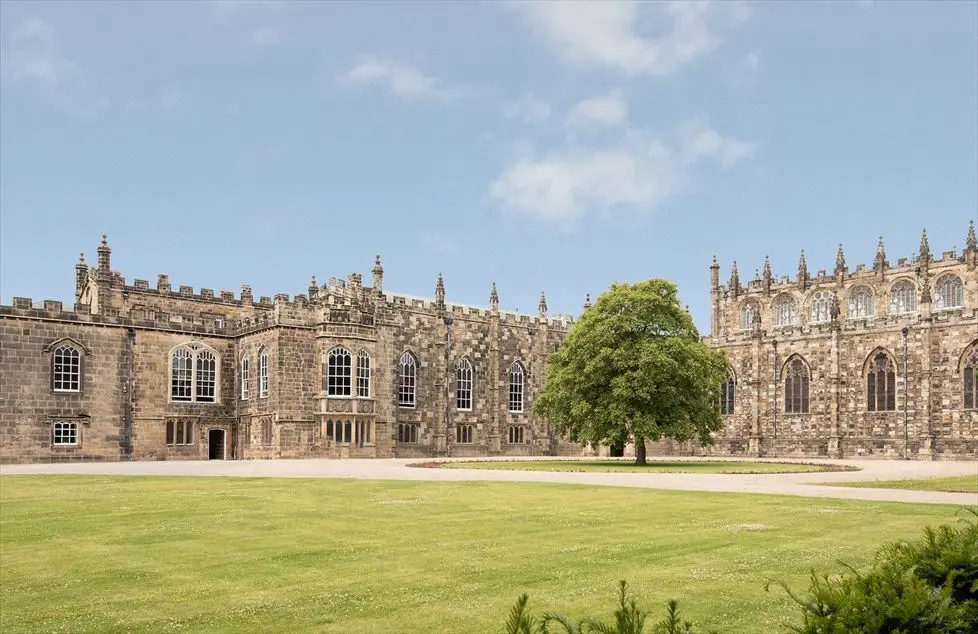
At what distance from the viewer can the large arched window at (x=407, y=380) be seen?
2391 inches

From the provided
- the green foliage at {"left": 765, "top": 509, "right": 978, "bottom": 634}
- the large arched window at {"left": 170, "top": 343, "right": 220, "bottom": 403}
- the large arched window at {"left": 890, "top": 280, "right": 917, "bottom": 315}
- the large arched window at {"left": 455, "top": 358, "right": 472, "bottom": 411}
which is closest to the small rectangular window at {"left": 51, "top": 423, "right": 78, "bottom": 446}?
the large arched window at {"left": 170, "top": 343, "right": 220, "bottom": 403}

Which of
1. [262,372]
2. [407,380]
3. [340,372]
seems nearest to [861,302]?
[407,380]

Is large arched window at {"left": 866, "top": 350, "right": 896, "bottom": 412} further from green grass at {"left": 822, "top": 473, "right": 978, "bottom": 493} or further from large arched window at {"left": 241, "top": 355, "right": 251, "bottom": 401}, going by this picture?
large arched window at {"left": 241, "top": 355, "right": 251, "bottom": 401}

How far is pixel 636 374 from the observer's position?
150ft

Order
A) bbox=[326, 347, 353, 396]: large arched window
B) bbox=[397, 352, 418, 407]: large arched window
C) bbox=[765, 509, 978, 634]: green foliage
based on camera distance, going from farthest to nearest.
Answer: bbox=[397, 352, 418, 407]: large arched window
bbox=[326, 347, 353, 396]: large arched window
bbox=[765, 509, 978, 634]: green foliage

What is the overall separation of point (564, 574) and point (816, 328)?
61.2 metres

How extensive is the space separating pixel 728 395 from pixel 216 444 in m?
40.3

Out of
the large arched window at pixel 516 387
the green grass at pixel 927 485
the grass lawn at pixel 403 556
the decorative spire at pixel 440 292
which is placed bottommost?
the green grass at pixel 927 485

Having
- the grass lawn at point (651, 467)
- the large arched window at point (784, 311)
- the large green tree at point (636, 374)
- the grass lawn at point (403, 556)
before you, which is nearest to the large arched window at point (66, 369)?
the grass lawn at point (651, 467)

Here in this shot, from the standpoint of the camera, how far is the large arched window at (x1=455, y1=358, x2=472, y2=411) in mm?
64000

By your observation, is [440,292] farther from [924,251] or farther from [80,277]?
[924,251]

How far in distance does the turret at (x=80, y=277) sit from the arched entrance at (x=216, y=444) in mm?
14515

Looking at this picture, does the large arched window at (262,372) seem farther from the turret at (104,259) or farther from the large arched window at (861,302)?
the large arched window at (861,302)

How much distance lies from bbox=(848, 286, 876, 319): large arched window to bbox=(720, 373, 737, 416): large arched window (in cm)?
1813
